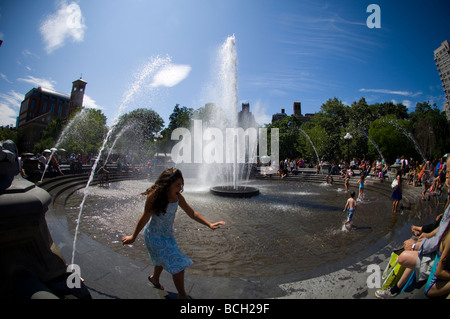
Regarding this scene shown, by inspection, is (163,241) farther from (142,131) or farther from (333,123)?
(142,131)

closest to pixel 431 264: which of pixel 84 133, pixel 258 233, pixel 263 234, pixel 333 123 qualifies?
pixel 263 234

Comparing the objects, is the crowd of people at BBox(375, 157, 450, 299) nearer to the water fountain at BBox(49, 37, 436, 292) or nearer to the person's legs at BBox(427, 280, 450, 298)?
the person's legs at BBox(427, 280, 450, 298)

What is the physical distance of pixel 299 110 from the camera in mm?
113875

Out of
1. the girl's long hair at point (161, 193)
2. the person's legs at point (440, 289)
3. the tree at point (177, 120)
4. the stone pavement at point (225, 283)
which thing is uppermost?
the tree at point (177, 120)

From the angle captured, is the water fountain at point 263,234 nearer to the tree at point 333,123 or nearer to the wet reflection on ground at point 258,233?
the wet reflection on ground at point 258,233

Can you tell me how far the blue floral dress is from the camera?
2594 mm

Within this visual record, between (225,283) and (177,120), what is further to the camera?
(177,120)

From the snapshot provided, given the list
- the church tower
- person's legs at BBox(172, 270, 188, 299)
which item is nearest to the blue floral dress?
person's legs at BBox(172, 270, 188, 299)

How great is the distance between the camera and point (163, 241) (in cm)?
266

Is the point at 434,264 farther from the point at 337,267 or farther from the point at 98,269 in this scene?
the point at 98,269

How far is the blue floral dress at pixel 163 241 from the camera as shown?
2594 millimetres

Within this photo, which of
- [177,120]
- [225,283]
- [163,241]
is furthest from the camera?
[177,120]

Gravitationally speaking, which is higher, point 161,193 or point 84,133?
point 84,133

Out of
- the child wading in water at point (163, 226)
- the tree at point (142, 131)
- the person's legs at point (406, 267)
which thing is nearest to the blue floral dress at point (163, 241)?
the child wading in water at point (163, 226)
